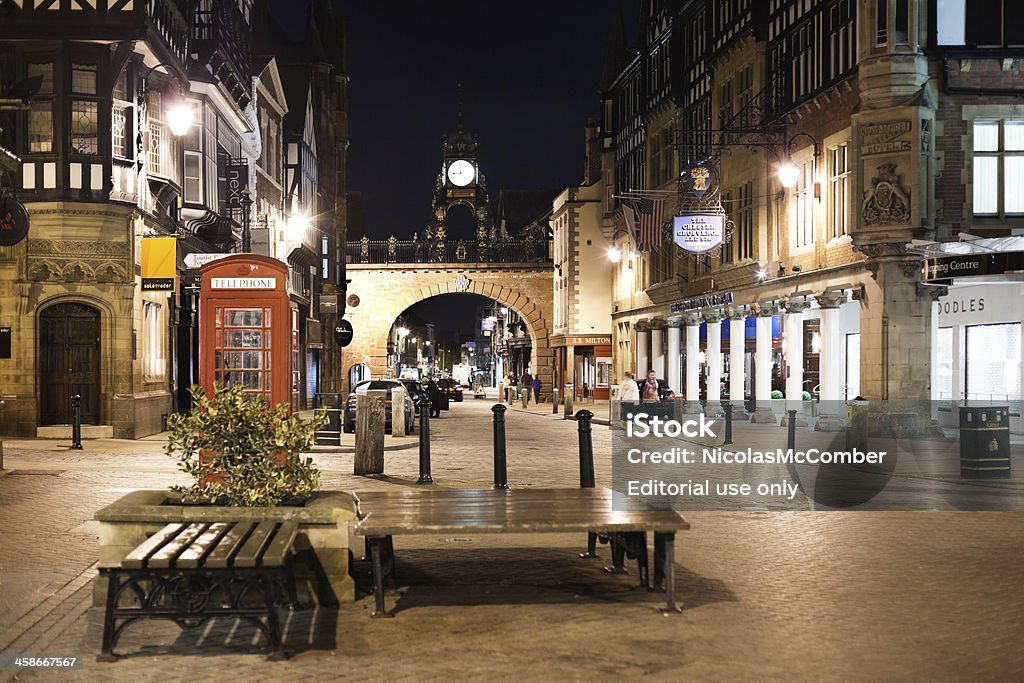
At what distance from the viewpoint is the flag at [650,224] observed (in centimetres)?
3966

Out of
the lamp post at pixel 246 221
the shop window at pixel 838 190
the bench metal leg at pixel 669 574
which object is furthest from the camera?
the lamp post at pixel 246 221

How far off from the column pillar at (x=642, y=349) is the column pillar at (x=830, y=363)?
65.6 feet

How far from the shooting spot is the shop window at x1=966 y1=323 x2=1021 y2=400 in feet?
85.3

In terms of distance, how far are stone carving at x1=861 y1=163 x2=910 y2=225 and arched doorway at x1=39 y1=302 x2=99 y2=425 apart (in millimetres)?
17505

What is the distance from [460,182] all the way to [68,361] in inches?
2666

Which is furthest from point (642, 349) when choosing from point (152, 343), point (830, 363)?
point (152, 343)

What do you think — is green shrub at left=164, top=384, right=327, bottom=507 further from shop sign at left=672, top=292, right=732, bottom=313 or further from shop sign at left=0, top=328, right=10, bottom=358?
shop sign at left=672, top=292, right=732, bottom=313

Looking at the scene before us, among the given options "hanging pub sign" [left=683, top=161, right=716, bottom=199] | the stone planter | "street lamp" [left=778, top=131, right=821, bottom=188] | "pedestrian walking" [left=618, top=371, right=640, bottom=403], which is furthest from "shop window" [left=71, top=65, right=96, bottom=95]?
the stone planter

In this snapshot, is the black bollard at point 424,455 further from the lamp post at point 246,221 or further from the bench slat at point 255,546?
the lamp post at point 246,221

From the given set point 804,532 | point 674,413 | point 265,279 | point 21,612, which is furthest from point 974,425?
point 21,612

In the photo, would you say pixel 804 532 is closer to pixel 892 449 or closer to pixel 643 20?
pixel 892 449

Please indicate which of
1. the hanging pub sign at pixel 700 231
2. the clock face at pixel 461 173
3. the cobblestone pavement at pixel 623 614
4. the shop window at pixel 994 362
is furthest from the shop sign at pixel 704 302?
the clock face at pixel 461 173

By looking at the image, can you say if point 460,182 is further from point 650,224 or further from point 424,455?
point 424,455

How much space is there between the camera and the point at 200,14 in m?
31.3
